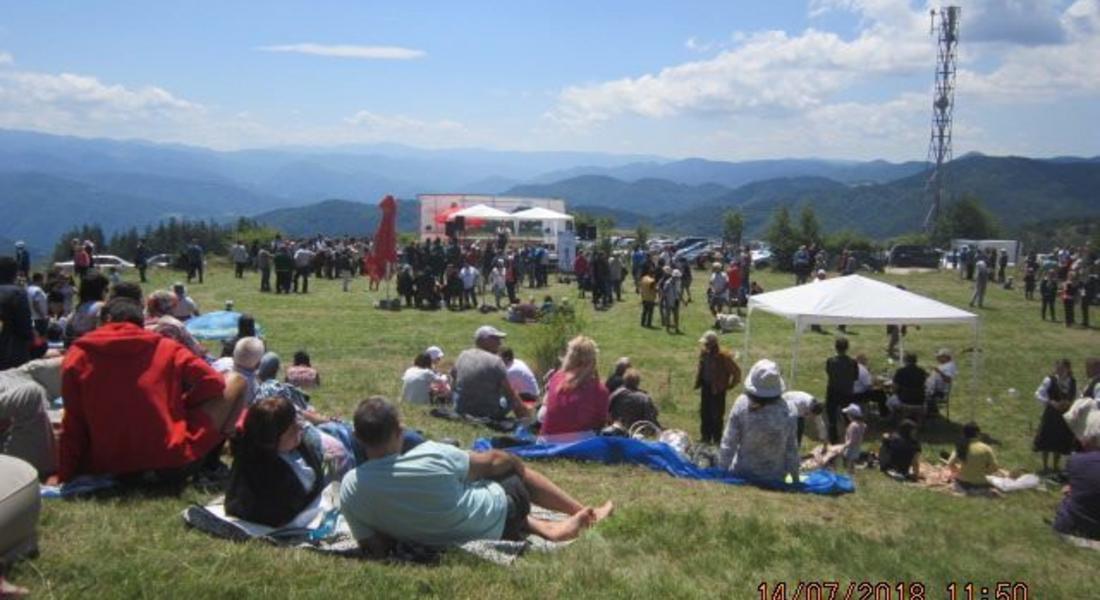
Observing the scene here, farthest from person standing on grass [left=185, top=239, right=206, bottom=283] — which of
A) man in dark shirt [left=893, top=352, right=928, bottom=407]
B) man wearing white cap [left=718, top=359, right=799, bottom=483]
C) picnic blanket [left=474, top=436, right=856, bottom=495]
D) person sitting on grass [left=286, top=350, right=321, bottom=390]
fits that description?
man wearing white cap [left=718, top=359, right=799, bottom=483]

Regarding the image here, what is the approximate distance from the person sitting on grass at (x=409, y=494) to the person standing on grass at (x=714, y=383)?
6.21m

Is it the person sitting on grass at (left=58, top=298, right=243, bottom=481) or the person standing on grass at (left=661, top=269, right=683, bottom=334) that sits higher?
the person sitting on grass at (left=58, top=298, right=243, bottom=481)

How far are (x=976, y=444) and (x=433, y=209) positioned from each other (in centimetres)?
2717

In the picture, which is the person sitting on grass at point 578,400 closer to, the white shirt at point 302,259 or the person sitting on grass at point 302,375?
the person sitting on grass at point 302,375

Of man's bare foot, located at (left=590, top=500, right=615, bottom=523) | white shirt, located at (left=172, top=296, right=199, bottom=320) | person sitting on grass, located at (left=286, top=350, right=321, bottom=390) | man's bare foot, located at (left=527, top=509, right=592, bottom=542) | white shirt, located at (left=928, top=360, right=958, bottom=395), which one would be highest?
man's bare foot, located at (left=527, top=509, right=592, bottom=542)

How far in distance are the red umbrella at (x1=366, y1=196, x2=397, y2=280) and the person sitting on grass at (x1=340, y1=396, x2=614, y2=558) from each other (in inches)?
698

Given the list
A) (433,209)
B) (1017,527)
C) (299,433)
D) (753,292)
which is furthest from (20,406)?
(433,209)

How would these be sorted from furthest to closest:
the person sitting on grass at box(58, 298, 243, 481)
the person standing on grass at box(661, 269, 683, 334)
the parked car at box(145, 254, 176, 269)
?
the parked car at box(145, 254, 176, 269) < the person standing on grass at box(661, 269, 683, 334) < the person sitting on grass at box(58, 298, 243, 481)

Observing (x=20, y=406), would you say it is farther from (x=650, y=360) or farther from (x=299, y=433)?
(x=650, y=360)

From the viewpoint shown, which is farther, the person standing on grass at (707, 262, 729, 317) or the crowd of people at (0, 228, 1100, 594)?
the person standing on grass at (707, 262, 729, 317)

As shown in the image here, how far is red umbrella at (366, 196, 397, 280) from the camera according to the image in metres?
21.9

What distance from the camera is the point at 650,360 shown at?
53.2 feet

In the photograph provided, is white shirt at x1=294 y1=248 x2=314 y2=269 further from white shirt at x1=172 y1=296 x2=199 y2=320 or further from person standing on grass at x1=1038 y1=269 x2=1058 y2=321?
person standing on grass at x1=1038 y1=269 x2=1058 y2=321

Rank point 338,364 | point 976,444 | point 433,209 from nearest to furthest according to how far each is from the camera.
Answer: point 976,444 < point 338,364 < point 433,209
